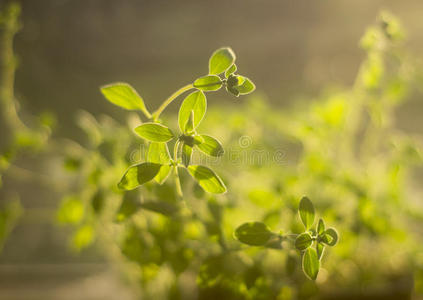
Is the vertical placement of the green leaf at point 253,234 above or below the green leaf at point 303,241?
above

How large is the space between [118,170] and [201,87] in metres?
0.28

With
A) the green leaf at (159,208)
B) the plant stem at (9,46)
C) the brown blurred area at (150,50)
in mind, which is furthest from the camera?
the brown blurred area at (150,50)

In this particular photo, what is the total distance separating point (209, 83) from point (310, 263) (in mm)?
167

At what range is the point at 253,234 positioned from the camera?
33cm

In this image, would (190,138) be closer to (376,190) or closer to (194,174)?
(194,174)

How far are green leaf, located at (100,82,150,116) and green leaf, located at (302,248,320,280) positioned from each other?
0.20m

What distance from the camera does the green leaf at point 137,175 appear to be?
292mm

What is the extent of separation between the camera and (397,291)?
610 mm

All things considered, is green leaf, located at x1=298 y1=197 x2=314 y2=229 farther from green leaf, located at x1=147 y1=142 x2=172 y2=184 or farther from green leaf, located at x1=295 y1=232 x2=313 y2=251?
green leaf, located at x1=147 y1=142 x2=172 y2=184

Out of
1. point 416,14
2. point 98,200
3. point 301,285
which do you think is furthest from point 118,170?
point 416,14

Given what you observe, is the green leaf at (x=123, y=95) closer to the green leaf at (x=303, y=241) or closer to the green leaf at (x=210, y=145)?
the green leaf at (x=210, y=145)

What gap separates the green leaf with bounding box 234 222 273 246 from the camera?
325 mm

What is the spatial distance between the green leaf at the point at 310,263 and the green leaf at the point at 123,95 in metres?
0.20

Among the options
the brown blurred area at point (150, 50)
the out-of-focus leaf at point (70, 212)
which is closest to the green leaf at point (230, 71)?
the out-of-focus leaf at point (70, 212)
